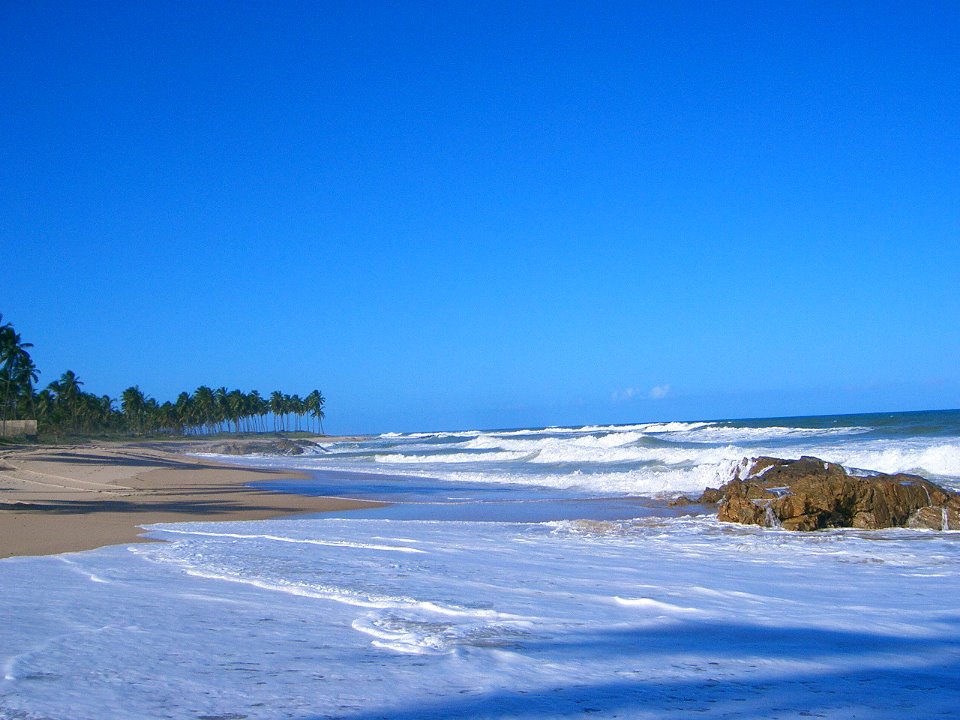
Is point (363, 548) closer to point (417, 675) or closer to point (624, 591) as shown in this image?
point (624, 591)

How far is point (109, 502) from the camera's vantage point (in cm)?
1656

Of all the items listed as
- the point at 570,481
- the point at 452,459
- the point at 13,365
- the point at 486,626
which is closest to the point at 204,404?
the point at 13,365

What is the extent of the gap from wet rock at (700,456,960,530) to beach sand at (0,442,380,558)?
874 cm

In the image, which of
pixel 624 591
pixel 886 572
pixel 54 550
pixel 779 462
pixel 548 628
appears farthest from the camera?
pixel 779 462

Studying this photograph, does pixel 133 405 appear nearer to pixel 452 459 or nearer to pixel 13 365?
pixel 13 365

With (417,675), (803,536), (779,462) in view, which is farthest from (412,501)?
(417,675)

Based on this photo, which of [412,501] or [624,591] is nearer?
[624,591]

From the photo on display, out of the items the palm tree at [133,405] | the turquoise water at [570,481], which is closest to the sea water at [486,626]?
the turquoise water at [570,481]

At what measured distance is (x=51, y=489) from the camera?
719 inches

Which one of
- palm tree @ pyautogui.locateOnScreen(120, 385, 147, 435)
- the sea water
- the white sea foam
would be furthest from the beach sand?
palm tree @ pyautogui.locateOnScreen(120, 385, 147, 435)

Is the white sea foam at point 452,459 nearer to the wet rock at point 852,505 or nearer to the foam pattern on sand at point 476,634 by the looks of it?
the wet rock at point 852,505

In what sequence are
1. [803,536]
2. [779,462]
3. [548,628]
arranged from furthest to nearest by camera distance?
[779,462]
[803,536]
[548,628]

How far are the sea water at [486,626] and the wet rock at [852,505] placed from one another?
62cm

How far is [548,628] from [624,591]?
1.75 m
